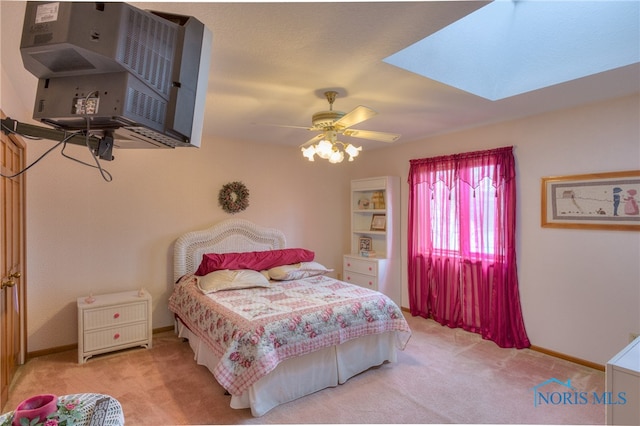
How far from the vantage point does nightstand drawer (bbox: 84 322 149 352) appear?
305 cm

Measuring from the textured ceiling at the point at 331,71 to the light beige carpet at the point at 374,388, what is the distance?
234 centimetres

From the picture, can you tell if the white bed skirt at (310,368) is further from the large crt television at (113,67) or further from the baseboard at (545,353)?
the large crt television at (113,67)

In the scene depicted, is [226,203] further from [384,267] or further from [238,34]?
[238,34]

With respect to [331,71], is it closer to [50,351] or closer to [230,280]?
[230,280]

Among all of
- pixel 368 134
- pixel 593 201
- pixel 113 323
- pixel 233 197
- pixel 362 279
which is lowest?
pixel 113 323

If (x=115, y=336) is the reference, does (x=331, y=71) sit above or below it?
above

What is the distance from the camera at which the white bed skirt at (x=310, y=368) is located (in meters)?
2.30

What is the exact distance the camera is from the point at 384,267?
4441 mm

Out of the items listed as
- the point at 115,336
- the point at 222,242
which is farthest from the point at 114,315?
the point at 222,242

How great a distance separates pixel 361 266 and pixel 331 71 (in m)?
3.00

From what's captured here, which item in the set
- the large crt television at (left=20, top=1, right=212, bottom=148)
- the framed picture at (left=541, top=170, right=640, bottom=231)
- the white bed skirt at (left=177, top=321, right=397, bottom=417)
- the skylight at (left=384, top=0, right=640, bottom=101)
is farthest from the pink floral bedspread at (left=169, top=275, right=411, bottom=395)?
the skylight at (left=384, top=0, right=640, bottom=101)

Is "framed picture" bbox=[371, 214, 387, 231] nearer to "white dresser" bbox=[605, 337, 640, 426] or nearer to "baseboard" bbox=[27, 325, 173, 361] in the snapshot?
"white dresser" bbox=[605, 337, 640, 426]

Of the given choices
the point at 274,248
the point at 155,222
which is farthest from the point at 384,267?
the point at 155,222

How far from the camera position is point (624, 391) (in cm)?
135
